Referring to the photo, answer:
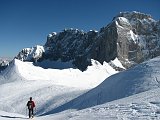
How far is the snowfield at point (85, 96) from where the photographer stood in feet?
82.0

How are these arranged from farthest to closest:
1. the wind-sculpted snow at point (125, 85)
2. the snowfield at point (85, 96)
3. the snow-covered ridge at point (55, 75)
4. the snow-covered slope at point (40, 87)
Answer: the snow-covered ridge at point (55, 75)
the snow-covered slope at point (40, 87)
the wind-sculpted snow at point (125, 85)
the snowfield at point (85, 96)

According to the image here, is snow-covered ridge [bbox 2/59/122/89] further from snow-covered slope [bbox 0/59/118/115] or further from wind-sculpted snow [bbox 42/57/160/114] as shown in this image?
wind-sculpted snow [bbox 42/57/160/114]

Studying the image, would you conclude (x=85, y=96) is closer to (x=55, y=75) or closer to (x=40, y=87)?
(x=40, y=87)

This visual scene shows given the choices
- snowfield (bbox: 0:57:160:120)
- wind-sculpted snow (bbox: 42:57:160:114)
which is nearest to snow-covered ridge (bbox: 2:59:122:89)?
snowfield (bbox: 0:57:160:120)

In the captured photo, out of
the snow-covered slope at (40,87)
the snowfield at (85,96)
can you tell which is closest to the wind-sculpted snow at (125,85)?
the snowfield at (85,96)

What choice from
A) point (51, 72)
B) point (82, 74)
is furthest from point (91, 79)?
point (51, 72)

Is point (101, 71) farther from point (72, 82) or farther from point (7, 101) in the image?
point (7, 101)

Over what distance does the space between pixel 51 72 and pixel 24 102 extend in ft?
161

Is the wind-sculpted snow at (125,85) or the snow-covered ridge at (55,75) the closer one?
→ the wind-sculpted snow at (125,85)

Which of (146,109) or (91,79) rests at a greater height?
(91,79)

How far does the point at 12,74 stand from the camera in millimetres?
94938

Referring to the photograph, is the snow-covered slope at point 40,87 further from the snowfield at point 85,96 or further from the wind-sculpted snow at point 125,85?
the wind-sculpted snow at point 125,85

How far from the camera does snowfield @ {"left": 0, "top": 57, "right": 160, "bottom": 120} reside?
82.0 feet

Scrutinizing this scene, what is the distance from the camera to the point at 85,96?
50438 mm
